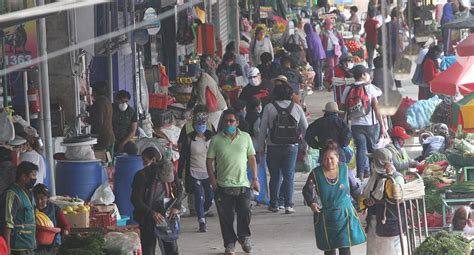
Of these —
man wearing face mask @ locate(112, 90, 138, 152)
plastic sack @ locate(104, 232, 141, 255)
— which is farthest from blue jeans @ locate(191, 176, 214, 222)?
plastic sack @ locate(104, 232, 141, 255)

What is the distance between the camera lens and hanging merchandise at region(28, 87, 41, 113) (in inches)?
680

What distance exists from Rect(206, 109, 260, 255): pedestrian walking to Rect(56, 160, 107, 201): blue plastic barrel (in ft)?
4.87

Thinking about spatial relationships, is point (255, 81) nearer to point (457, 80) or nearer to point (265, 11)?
point (457, 80)

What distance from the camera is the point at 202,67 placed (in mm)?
24734

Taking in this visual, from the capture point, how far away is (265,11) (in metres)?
36.9

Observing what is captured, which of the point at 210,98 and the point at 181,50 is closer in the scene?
the point at 210,98

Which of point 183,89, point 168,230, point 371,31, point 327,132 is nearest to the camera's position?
point 168,230

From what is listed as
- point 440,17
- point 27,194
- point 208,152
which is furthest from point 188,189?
point 440,17

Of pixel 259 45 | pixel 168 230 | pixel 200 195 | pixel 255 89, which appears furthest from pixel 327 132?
pixel 259 45

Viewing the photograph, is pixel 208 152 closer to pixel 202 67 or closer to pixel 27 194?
pixel 27 194

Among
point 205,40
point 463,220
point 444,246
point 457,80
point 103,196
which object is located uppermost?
point 205,40

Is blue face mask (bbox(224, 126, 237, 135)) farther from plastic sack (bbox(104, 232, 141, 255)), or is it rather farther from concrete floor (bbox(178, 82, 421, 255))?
plastic sack (bbox(104, 232, 141, 255))

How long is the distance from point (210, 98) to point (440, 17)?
15.7 meters

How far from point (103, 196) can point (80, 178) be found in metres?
0.45
